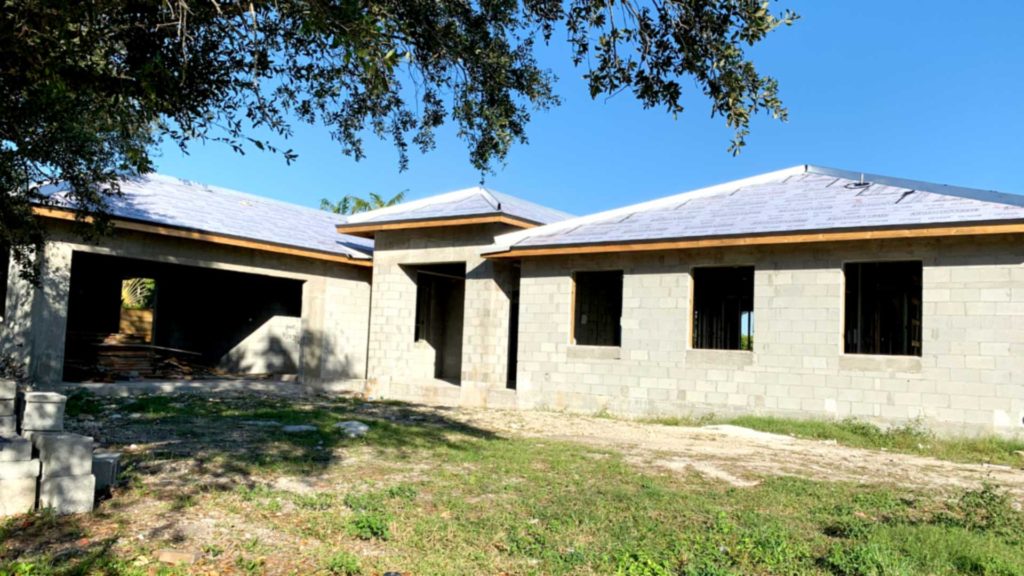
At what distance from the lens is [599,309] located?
1914 cm

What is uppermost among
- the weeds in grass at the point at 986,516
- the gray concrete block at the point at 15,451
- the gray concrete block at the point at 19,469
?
the gray concrete block at the point at 15,451

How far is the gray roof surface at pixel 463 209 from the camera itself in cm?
1795

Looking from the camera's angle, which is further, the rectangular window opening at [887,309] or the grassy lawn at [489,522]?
the rectangular window opening at [887,309]

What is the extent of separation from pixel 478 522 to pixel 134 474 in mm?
3483

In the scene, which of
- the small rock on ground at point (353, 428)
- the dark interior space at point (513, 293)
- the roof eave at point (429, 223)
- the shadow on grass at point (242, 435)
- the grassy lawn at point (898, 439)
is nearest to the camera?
the shadow on grass at point (242, 435)

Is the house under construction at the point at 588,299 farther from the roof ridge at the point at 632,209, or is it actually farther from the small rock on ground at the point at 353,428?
the small rock on ground at the point at 353,428

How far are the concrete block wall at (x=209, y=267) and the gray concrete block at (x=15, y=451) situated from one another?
9173 mm

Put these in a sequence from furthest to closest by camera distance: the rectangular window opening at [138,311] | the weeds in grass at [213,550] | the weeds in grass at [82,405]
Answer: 1. the rectangular window opening at [138,311]
2. the weeds in grass at [82,405]
3. the weeds in grass at [213,550]

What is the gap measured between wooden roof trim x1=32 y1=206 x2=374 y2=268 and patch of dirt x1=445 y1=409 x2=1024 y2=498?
22.9 feet

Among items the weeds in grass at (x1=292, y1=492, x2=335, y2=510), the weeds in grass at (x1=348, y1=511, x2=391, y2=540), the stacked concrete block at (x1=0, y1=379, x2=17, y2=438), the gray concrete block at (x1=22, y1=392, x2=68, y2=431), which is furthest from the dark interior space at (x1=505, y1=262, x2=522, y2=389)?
the gray concrete block at (x1=22, y1=392, x2=68, y2=431)

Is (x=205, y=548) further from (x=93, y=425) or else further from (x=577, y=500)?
(x=93, y=425)

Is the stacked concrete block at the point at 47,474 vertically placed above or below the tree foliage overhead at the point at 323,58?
below

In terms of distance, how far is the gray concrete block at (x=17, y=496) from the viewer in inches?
223

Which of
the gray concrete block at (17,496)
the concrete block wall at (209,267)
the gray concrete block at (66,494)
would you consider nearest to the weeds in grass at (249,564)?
the gray concrete block at (66,494)
